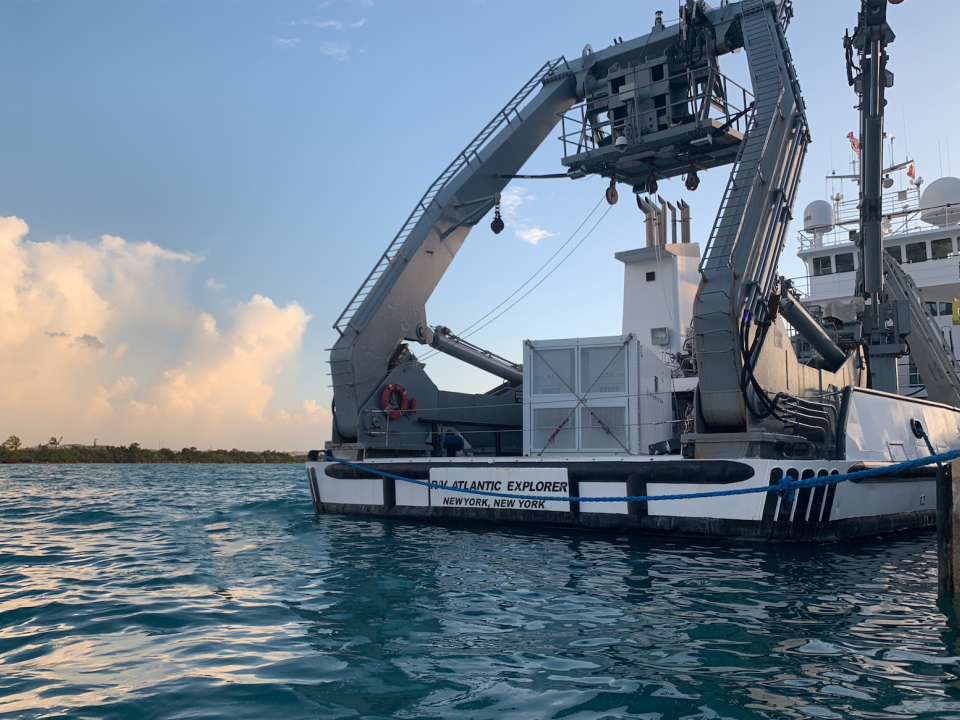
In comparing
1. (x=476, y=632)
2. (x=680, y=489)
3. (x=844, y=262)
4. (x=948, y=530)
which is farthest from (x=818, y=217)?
(x=476, y=632)

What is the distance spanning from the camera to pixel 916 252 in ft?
85.7

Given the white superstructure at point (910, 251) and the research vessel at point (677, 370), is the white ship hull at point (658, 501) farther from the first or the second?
the white superstructure at point (910, 251)

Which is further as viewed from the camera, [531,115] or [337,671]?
[531,115]

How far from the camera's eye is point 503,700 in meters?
4.00

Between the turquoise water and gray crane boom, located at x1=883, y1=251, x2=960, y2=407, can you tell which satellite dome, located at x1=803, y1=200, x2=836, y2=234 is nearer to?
gray crane boom, located at x1=883, y1=251, x2=960, y2=407

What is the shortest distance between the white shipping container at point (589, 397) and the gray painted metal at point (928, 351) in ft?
32.2

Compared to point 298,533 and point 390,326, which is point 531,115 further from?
point 298,533

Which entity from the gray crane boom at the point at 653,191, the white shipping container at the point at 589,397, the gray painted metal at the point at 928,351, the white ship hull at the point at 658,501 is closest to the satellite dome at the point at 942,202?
the gray painted metal at the point at 928,351

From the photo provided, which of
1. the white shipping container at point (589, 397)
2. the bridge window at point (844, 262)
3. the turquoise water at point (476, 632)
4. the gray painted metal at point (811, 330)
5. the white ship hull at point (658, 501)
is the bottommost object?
the turquoise water at point (476, 632)

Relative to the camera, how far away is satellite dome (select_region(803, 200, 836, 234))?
94.6ft

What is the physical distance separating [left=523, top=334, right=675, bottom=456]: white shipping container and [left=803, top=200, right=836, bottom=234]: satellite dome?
1952 cm

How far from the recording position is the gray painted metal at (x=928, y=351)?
18.6 meters

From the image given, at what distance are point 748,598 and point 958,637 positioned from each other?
1.75 meters

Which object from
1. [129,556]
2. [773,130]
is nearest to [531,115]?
[773,130]
